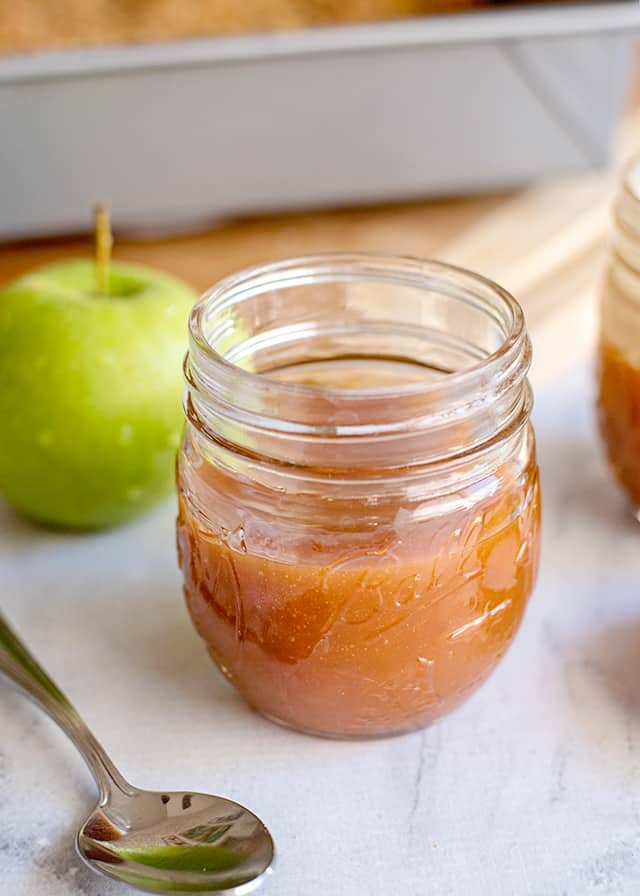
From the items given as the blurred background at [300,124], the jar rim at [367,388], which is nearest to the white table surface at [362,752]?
the jar rim at [367,388]

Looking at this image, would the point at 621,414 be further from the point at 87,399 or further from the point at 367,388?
the point at 87,399

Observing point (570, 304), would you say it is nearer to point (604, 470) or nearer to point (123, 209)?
point (604, 470)

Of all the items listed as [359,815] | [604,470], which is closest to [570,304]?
[604,470]

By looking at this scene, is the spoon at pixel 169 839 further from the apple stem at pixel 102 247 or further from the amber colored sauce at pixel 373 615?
the apple stem at pixel 102 247

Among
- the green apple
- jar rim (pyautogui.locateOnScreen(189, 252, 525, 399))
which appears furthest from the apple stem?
jar rim (pyautogui.locateOnScreen(189, 252, 525, 399))

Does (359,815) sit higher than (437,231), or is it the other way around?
(359,815)

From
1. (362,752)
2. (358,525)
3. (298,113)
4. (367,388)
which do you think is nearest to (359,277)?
(367,388)

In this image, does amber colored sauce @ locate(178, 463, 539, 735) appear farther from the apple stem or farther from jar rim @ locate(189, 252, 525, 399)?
the apple stem
